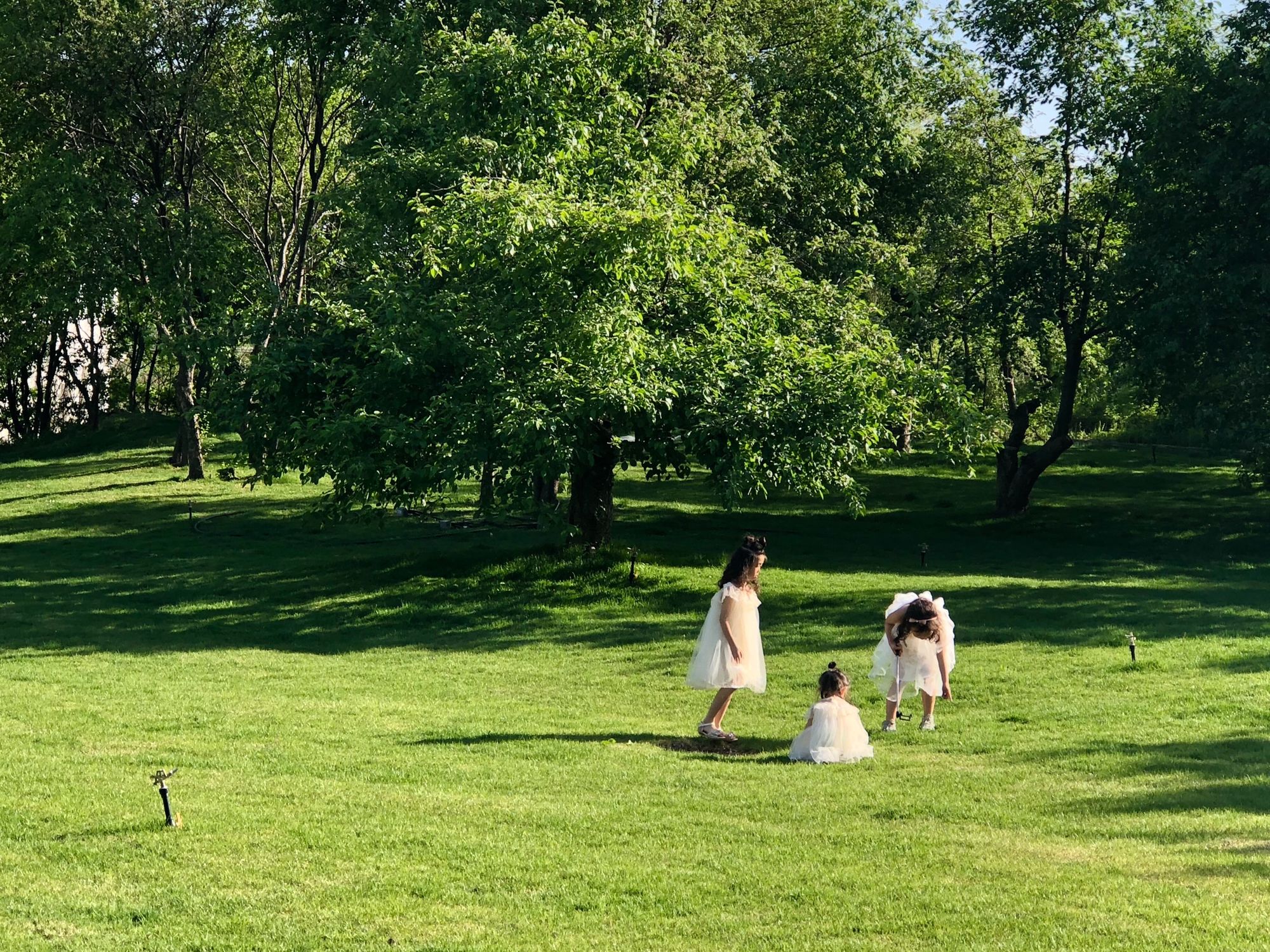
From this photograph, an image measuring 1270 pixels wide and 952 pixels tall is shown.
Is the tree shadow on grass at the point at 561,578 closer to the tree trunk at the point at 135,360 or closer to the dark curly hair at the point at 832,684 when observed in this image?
the dark curly hair at the point at 832,684

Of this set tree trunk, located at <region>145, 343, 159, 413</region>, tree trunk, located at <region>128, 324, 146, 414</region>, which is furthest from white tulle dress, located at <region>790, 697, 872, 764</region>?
tree trunk, located at <region>145, 343, 159, 413</region>

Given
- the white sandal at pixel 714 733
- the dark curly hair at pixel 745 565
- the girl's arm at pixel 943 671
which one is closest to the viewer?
the dark curly hair at pixel 745 565

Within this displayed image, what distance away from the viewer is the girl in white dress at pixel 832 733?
1326 cm

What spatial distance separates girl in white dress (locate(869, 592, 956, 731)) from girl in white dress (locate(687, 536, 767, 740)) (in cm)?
157

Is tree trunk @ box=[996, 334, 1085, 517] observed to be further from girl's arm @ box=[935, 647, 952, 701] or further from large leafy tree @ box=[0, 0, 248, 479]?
girl's arm @ box=[935, 647, 952, 701]

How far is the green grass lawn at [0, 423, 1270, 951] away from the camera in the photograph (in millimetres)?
8422

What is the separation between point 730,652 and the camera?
14.4 meters

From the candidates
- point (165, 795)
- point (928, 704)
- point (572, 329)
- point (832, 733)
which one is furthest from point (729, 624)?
point (572, 329)

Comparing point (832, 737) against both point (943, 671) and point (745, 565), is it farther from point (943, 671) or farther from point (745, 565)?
point (943, 671)

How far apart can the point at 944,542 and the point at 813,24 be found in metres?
14.7

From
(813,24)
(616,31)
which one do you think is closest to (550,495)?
(616,31)

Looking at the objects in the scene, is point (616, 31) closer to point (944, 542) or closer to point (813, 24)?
point (813, 24)

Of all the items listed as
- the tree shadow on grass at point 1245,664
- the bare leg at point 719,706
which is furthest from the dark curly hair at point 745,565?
the tree shadow on grass at point 1245,664

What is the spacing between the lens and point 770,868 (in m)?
9.36
